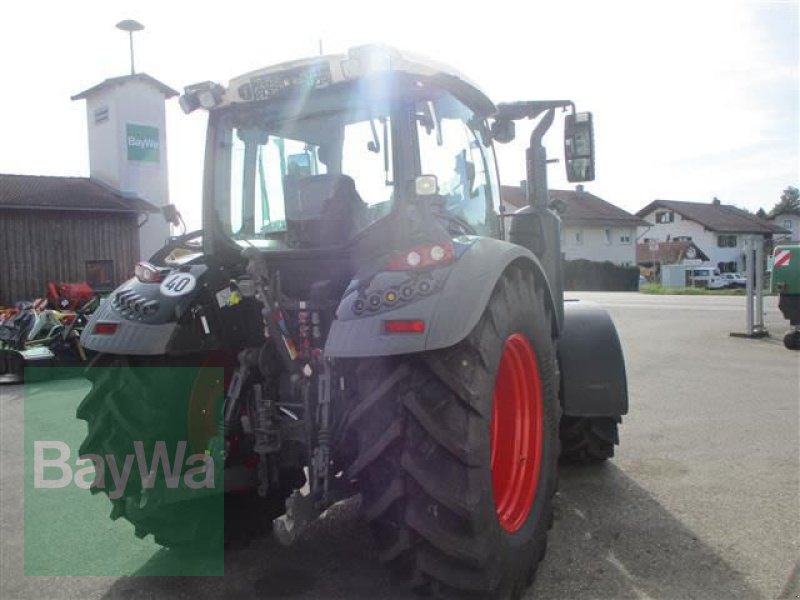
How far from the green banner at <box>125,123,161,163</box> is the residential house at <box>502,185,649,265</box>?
104 ft

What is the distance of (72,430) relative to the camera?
663cm

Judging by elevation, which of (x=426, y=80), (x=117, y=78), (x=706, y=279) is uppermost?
(x=117, y=78)

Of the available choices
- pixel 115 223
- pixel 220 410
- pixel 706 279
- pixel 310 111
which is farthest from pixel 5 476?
pixel 706 279

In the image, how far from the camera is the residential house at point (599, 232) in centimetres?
4831

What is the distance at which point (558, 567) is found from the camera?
321cm

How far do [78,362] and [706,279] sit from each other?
1555 inches

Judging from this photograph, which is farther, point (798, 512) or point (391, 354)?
point (798, 512)

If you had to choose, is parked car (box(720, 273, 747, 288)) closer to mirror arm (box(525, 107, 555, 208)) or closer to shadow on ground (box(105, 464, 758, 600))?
mirror arm (box(525, 107, 555, 208))

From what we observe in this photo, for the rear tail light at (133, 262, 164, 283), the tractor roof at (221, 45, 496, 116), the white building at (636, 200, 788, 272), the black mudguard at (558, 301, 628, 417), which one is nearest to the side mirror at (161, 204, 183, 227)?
the rear tail light at (133, 262, 164, 283)

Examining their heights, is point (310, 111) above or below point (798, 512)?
above

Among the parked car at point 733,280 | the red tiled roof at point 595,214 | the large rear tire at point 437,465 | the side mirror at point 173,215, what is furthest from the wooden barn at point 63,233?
the parked car at point 733,280

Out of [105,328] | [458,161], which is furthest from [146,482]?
[458,161]

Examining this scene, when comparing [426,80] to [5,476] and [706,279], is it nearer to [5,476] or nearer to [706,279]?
[5,476]

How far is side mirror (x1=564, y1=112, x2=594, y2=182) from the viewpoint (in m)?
→ 4.16
